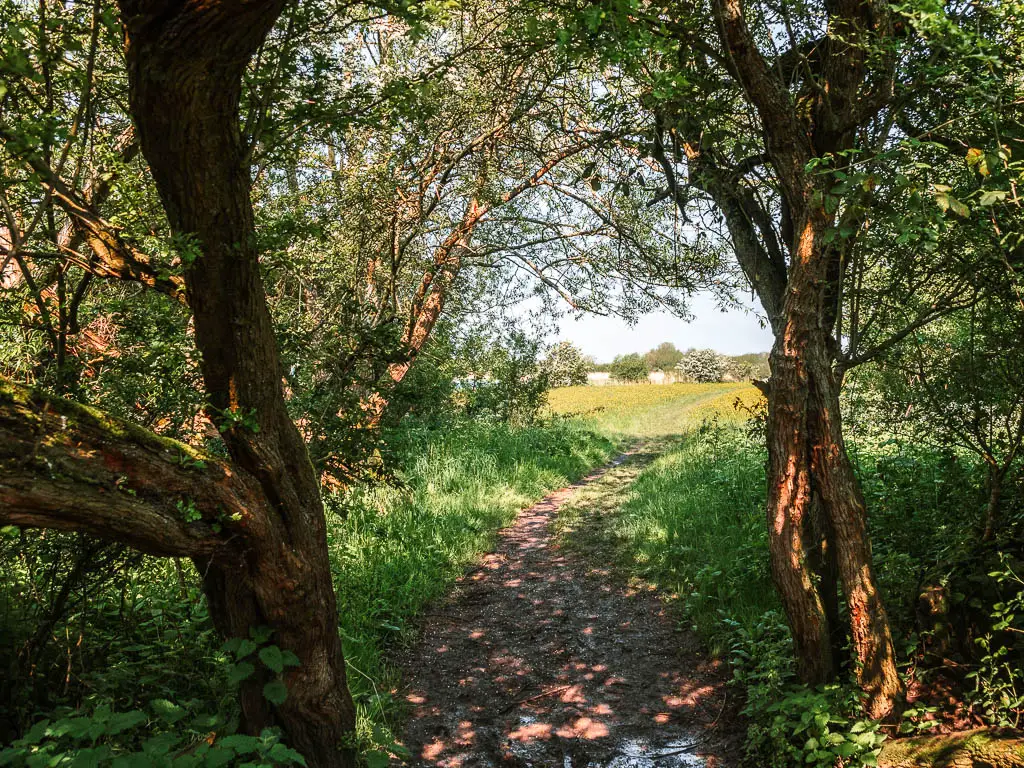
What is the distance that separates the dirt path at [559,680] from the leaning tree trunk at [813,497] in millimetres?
1070

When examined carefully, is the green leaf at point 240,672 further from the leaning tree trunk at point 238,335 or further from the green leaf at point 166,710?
the green leaf at point 166,710

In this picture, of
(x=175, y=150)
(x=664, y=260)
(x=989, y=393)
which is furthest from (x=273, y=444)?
(x=664, y=260)

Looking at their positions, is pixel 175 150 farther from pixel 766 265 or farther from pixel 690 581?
pixel 690 581

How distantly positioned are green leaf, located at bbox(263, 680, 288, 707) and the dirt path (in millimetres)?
1425

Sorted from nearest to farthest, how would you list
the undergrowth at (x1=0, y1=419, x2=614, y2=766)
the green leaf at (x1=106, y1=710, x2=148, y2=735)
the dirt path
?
1. the green leaf at (x1=106, y1=710, x2=148, y2=735)
2. the undergrowth at (x1=0, y1=419, x2=614, y2=766)
3. the dirt path

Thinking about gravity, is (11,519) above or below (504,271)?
below

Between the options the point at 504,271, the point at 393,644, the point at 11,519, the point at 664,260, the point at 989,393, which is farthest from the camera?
the point at 504,271

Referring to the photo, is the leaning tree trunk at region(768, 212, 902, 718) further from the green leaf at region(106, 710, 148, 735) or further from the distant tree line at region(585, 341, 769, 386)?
the distant tree line at region(585, 341, 769, 386)

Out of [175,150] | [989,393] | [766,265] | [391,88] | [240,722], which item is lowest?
[240,722]

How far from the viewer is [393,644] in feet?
19.1

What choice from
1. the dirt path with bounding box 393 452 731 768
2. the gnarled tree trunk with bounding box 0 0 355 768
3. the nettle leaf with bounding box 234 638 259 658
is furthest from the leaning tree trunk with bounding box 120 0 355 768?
the dirt path with bounding box 393 452 731 768

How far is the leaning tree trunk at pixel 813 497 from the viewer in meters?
3.91

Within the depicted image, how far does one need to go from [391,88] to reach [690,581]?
5.30 m

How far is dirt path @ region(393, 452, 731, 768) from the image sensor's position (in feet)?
14.6
